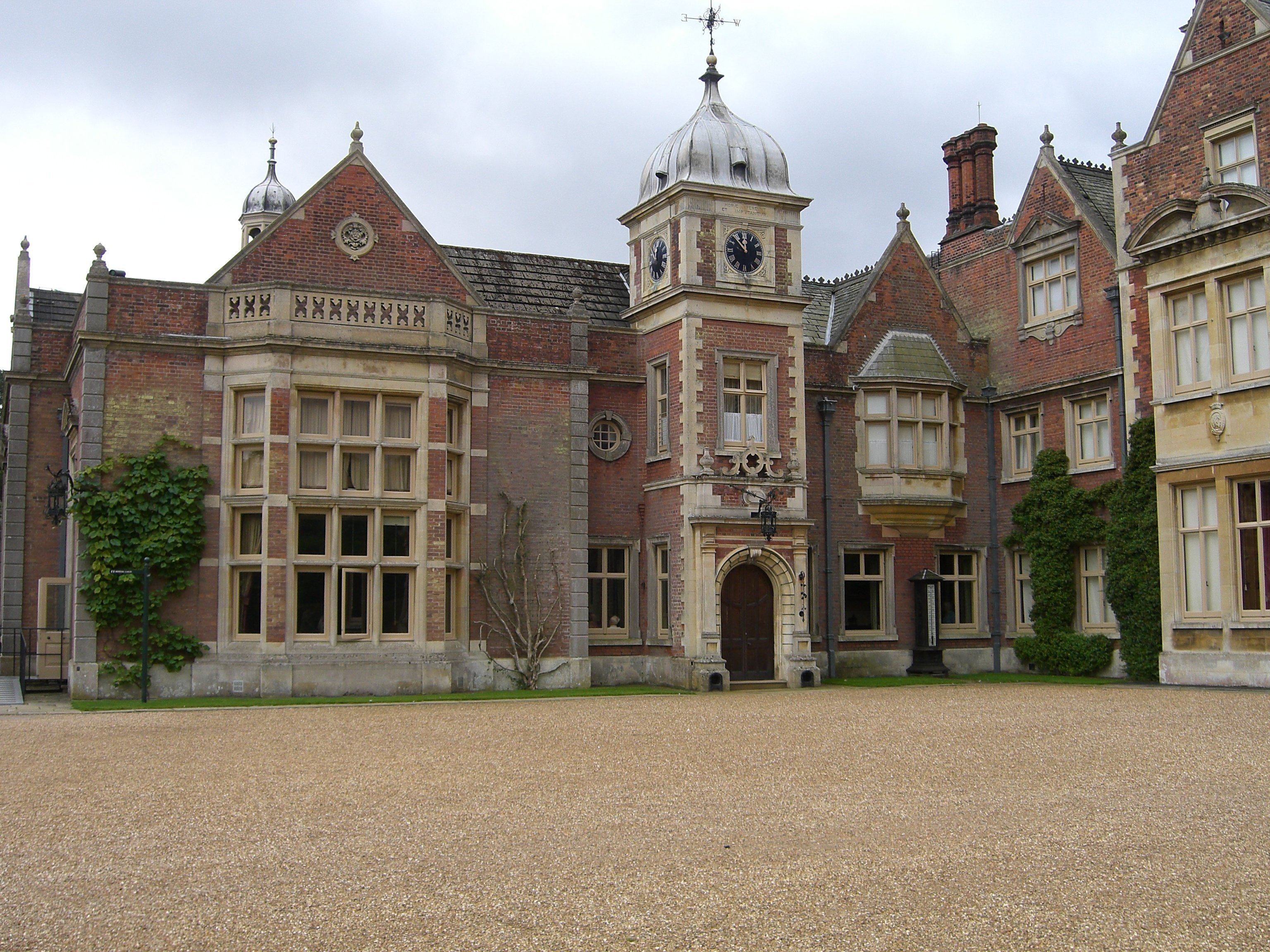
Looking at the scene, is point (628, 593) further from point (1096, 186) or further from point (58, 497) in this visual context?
point (1096, 186)

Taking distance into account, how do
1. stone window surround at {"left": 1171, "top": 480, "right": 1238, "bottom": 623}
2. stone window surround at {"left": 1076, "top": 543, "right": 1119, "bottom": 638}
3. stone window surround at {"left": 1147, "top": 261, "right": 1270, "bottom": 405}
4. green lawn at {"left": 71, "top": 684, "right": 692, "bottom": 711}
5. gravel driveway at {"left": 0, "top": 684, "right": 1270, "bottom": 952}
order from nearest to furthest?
1. gravel driveway at {"left": 0, "top": 684, "right": 1270, "bottom": 952}
2. green lawn at {"left": 71, "top": 684, "right": 692, "bottom": 711}
3. stone window surround at {"left": 1147, "top": 261, "right": 1270, "bottom": 405}
4. stone window surround at {"left": 1171, "top": 480, "right": 1238, "bottom": 623}
5. stone window surround at {"left": 1076, "top": 543, "right": 1119, "bottom": 638}

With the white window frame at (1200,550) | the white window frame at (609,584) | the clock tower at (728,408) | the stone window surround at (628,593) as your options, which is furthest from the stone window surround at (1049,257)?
the white window frame at (609,584)

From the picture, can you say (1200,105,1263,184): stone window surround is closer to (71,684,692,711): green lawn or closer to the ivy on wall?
the ivy on wall

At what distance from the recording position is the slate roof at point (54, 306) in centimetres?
2309

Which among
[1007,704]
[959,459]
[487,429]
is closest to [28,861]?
[1007,704]

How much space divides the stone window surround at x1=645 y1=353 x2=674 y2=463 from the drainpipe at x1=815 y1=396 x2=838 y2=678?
3650 mm

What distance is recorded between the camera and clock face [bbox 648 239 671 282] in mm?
23172

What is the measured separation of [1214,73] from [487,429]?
13.5 meters

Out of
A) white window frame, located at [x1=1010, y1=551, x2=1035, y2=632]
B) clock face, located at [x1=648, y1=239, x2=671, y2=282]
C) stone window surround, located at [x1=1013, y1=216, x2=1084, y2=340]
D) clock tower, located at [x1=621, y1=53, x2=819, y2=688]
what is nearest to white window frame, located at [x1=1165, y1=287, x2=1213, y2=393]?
stone window surround, located at [x1=1013, y1=216, x2=1084, y2=340]

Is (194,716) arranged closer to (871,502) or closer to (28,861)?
(28,861)

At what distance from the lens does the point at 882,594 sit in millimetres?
25312

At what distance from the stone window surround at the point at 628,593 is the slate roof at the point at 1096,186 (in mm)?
10938

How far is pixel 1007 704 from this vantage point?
56.0 ft

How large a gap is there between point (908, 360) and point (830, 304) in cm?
256
